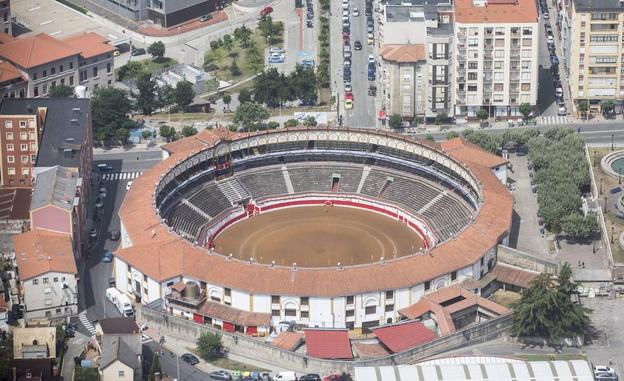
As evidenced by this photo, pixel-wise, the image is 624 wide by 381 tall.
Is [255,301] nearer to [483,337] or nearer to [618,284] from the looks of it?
[483,337]

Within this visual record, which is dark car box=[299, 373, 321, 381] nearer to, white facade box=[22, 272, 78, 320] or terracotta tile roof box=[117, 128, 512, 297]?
terracotta tile roof box=[117, 128, 512, 297]

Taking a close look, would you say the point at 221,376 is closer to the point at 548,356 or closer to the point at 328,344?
the point at 328,344

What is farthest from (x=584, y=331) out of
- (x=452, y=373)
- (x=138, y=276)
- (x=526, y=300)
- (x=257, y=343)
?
A: (x=138, y=276)

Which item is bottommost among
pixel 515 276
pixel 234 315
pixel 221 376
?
pixel 221 376

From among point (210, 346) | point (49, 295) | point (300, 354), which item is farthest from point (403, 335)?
point (49, 295)

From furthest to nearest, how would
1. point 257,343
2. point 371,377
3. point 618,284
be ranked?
point 618,284 < point 257,343 < point 371,377

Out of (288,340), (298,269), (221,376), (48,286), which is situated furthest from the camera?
(48,286)

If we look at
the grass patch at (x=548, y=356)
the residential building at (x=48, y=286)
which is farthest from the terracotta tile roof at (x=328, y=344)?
the residential building at (x=48, y=286)
